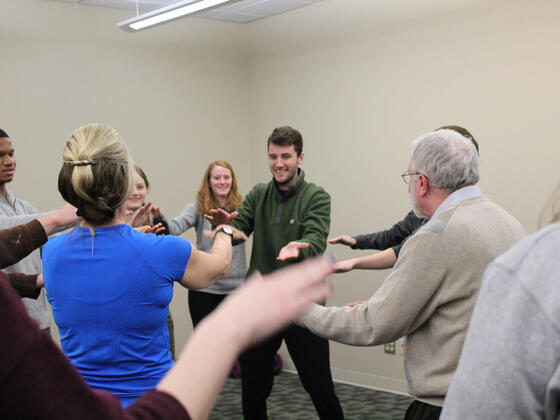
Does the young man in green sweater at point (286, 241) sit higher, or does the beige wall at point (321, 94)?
the beige wall at point (321, 94)

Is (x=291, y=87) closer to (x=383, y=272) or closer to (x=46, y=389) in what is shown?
(x=383, y=272)

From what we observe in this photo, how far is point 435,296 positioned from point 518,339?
1094 mm

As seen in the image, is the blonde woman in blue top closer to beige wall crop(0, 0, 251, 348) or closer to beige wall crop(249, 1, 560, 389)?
beige wall crop(249, 1, 560, 389)

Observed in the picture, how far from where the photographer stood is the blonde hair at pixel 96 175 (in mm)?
1729

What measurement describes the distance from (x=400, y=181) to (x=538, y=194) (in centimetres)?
107

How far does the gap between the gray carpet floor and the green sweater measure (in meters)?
1.35

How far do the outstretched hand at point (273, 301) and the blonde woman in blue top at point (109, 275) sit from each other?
107cm

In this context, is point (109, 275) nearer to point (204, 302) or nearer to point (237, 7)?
point (204, 302)

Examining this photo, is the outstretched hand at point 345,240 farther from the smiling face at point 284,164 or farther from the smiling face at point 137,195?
the smiling face at point 137,195

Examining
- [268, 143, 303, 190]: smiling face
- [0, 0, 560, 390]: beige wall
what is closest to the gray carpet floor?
[0, 0, 560, 390]: beige wall

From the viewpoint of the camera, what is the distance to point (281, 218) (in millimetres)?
3766

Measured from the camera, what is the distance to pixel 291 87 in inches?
→ 235

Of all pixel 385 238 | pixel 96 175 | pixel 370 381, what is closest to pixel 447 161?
pixel 96 175

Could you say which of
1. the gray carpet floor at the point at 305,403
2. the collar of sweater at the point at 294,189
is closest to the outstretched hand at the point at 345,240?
the collar of sweater at the point at 294,189
